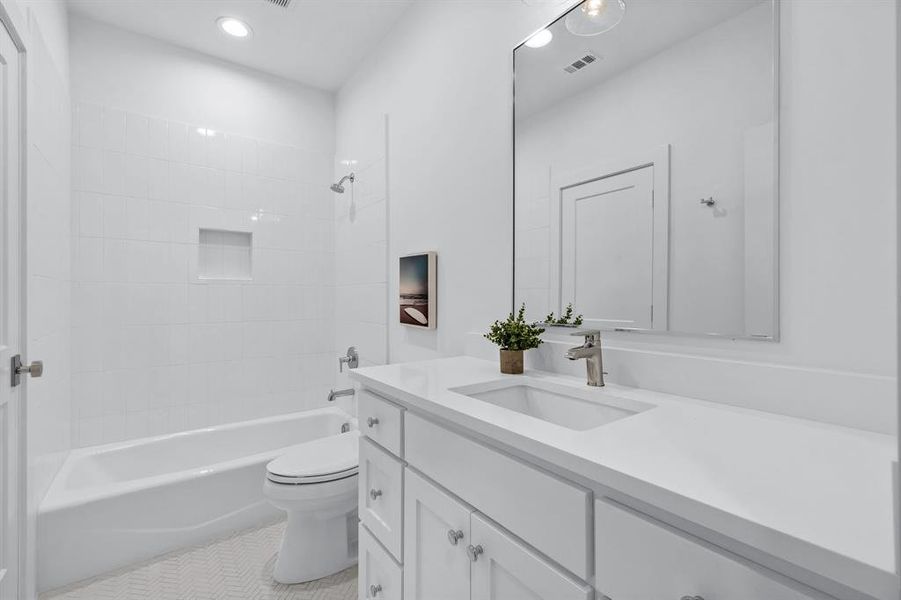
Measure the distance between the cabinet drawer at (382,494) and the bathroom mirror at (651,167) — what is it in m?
0.66

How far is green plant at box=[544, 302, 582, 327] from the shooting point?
4.28 ft

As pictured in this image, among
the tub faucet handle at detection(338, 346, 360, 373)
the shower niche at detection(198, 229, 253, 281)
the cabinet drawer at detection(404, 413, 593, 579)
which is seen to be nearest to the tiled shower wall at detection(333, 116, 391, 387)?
the tub faucet handle at detection(338, 346, 360, 373)

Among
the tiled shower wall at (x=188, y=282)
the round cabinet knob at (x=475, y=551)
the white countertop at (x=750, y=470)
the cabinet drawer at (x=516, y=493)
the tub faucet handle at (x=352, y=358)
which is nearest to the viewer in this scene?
the white countertop at (x=750, y=470)

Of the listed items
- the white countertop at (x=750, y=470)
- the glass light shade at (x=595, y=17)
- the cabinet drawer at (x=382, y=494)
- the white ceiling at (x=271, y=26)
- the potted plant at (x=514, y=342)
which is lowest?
the cabinet drawer at (x=382, y=494)

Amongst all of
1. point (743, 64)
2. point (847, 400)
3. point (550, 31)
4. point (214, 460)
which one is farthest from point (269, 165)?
point (847, 400)

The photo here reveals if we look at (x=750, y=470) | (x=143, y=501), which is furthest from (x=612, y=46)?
(x=143, y=501)

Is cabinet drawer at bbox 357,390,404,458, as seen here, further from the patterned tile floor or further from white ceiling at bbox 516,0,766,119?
white ceiling at bbox 516,0,766,119

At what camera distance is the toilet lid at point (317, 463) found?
67.5 inches

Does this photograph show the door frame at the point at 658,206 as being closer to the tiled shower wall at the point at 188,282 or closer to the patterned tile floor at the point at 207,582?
the patterned tile floor at the point at 207,582

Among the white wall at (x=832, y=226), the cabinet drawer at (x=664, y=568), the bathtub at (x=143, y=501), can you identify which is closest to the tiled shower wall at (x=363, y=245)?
the bathtub at (x=143, y=501)

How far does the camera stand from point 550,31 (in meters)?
1.38

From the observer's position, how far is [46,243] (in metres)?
1.67

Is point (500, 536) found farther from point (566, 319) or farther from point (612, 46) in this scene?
point (612, 46)

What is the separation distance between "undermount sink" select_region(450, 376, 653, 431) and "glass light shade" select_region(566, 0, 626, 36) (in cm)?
106
